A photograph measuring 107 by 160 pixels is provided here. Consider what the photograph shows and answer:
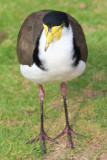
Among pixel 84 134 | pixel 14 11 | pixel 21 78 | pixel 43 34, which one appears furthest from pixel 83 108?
pixel 14 11

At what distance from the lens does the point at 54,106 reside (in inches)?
202

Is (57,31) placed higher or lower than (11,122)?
higher

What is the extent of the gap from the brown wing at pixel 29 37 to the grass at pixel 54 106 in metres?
1.19

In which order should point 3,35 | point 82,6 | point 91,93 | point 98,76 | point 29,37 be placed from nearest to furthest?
point 29,37, point 91,93, point 98,76, point 3,35, point 82,6

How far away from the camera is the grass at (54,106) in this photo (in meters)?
4.21

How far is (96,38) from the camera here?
22.4ft

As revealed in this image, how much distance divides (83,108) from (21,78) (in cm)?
154

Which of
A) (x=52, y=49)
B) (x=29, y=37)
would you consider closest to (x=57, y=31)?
(x=52, y=49)

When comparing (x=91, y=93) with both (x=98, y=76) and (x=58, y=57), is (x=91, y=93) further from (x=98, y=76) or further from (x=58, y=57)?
(x=58, y=57)

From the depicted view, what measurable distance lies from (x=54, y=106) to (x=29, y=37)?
158cm

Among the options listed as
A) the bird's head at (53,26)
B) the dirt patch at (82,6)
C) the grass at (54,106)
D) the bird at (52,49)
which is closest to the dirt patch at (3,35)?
the grass at (54,106)

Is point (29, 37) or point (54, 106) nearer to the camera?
point (29, 37)

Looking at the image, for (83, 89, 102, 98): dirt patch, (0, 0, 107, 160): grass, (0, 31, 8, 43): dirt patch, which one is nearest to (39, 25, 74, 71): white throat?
(0, 0, 107, 160): grass

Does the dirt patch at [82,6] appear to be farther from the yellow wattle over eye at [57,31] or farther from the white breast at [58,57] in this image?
the yellow wattle over eye at [57,31]
